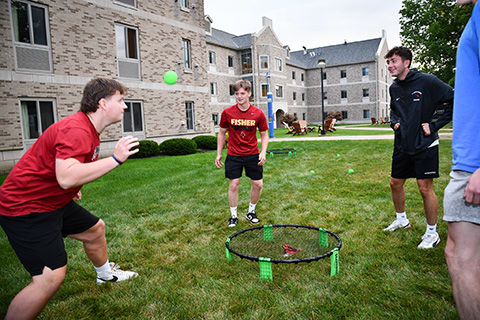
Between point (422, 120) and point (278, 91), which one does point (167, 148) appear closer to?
point (422, 120)

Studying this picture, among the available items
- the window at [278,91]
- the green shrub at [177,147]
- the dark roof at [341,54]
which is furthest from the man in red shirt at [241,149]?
the dark roof at [341,54]

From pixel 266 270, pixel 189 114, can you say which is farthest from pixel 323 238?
pixel 189 114

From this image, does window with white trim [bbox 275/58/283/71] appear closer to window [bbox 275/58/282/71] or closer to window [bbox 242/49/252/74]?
window [bbox 275/58/282/71]

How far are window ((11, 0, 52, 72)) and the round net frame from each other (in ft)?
40.5

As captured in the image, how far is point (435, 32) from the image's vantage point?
87.6ft

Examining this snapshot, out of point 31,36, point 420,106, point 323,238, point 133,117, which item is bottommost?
point 323,238

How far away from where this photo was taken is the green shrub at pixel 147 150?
47.8 feet

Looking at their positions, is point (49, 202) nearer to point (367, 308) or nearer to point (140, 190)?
point (367, 308)

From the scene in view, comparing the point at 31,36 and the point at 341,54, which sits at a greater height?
the point at 341,54

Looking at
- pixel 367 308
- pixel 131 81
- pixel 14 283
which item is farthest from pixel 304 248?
pixel 131 81

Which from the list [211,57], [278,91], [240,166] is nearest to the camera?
[240,166]

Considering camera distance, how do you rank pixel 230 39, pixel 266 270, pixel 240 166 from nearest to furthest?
pixel 266 270
pixel 240 166
pixel 230 39

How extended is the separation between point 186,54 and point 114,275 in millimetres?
17805

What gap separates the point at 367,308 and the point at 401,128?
2.39 metres
